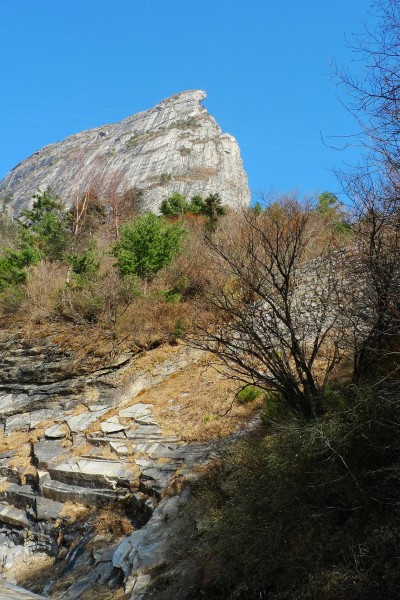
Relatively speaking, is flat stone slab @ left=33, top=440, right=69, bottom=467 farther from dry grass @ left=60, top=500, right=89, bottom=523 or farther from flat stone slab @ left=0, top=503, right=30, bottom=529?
dry grass @ left=60, top=500, right=89, bottom=523

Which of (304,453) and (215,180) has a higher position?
(215,180)

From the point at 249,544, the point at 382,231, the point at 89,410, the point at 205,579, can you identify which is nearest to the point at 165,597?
the point at 205,579

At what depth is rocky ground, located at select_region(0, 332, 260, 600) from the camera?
5941 mm

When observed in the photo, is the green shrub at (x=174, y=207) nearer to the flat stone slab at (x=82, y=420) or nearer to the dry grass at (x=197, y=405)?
the dry grass at (x=197, y=405)

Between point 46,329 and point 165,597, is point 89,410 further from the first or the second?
point 165,597

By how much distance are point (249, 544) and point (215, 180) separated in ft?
149

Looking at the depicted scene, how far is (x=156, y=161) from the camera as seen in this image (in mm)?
51188

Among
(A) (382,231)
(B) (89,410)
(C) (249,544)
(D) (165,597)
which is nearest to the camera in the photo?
(C) (249,544)

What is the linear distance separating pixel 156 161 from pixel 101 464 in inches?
1827

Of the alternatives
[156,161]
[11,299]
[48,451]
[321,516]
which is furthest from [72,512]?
[156,161]

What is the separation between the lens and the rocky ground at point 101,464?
5.94 m

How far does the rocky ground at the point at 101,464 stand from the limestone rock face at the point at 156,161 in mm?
19886

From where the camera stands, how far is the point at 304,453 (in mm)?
4559

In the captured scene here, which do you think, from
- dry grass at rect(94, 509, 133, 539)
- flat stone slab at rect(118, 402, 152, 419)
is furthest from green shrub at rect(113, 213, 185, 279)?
dry grass at rect(94, 509, 133, 539)
